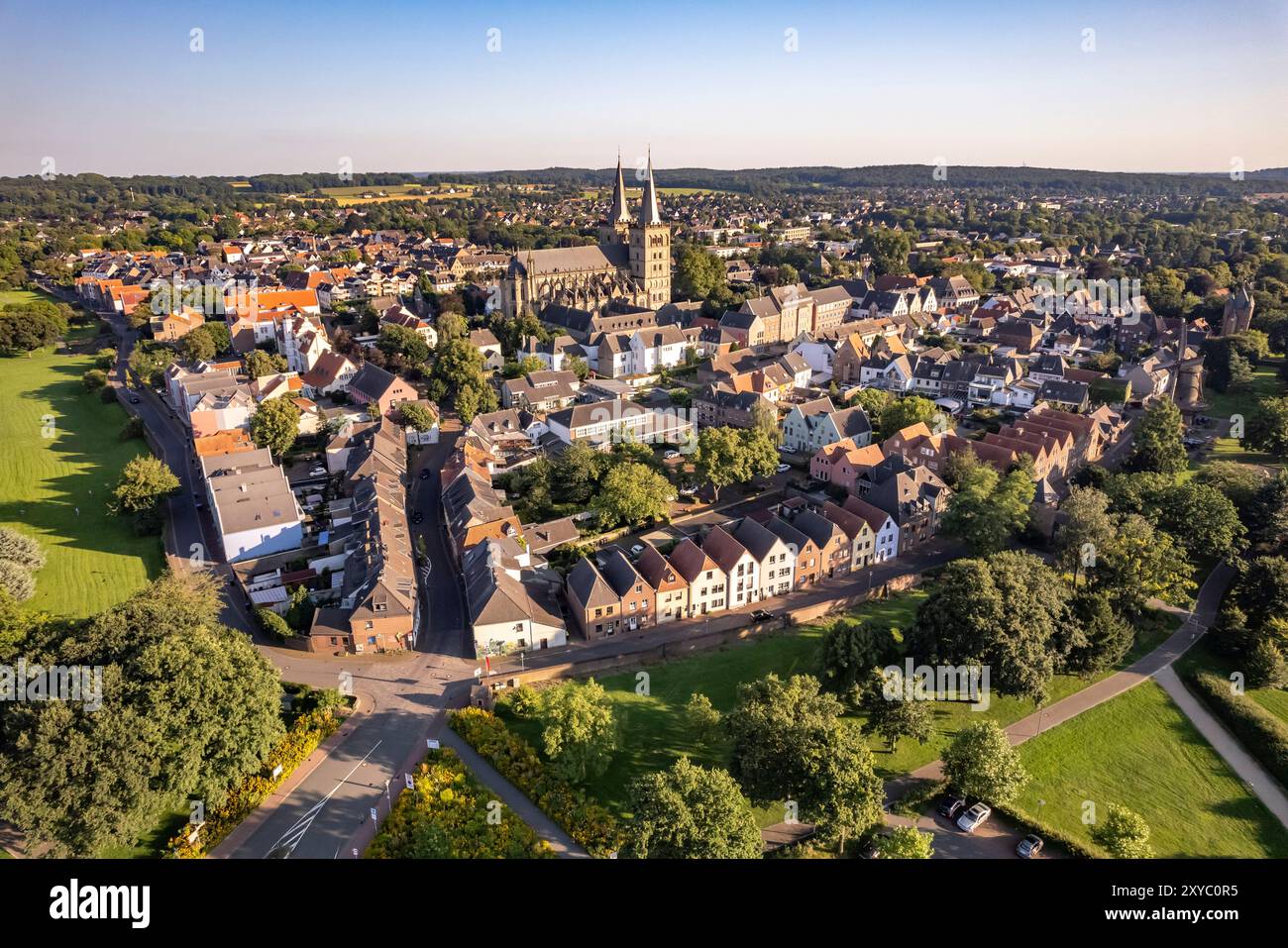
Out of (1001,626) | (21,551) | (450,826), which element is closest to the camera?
(450,826)

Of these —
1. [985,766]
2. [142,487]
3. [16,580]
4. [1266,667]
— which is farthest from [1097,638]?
[142,487]

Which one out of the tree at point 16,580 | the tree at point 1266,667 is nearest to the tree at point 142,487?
the tree at point 16,580

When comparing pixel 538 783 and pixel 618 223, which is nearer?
pixel 538 783

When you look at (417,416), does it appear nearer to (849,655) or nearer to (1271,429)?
(849,655)

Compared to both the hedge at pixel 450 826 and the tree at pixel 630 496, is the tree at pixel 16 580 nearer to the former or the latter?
the hedge at pixel 450 826

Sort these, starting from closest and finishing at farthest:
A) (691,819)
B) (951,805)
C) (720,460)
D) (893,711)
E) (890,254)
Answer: (691,819) → (951,805) → (893,711) → (720,460) → (890,254)

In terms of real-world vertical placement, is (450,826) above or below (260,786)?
below
